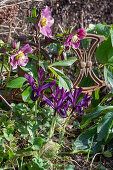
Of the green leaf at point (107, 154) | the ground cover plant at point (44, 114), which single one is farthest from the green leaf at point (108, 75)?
the green leaf at point (107, 154)

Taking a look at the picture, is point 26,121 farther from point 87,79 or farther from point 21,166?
point 87,79

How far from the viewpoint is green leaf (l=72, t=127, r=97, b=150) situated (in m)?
1.63

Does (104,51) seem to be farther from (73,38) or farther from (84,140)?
(84,140)

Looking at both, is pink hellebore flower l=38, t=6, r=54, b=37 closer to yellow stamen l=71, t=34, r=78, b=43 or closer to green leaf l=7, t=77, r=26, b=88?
yellow stamen l=71, t=34, r=78, b=43

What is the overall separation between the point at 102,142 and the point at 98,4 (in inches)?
83.7

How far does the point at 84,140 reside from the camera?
167cm

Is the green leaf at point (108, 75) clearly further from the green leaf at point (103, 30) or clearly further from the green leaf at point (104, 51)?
the green leaf at point (103, 30)

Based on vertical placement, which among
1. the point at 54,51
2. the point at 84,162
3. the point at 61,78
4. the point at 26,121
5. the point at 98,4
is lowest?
the point at 84,162

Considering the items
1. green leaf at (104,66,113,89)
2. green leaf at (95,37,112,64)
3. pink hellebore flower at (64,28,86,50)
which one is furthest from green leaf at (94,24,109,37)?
pink hellebore flower at (64,28,86,50)

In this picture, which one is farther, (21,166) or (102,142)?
(102,142)

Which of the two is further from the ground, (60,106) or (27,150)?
(60,106)

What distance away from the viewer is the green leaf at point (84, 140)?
1.63m

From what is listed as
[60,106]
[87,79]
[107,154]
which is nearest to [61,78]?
[60,106]

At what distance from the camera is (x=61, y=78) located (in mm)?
1621
